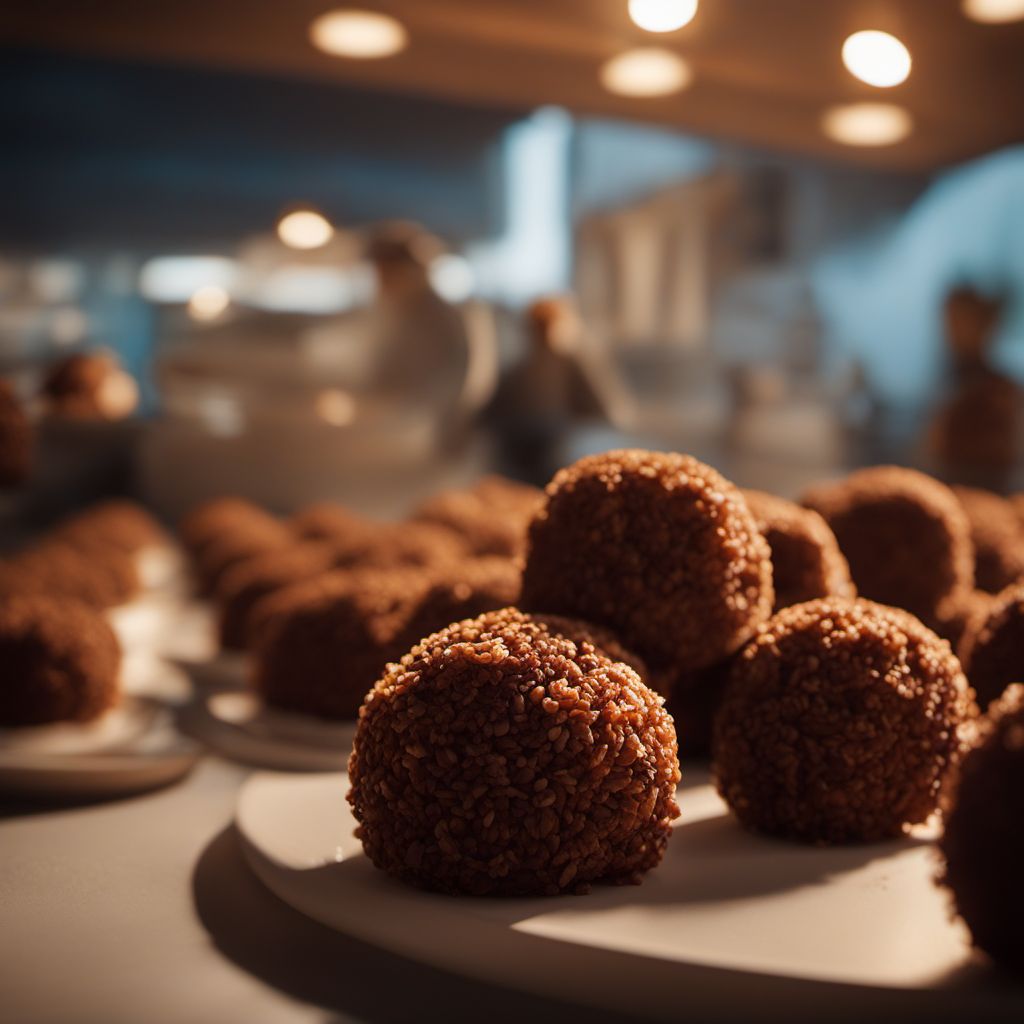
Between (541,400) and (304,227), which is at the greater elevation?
(304,227)

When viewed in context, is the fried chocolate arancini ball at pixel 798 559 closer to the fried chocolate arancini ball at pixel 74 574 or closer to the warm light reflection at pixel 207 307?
the fried chocolate arancini ball at pixel 74 574

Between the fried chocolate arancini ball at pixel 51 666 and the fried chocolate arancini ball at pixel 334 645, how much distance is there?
141mm

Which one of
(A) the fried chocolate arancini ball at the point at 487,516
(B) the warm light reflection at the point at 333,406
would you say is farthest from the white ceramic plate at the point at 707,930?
(B) the warm light reflection at the point at 333,406

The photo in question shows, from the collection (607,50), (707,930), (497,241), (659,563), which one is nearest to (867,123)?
(607,50)

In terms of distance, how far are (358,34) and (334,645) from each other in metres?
1.15

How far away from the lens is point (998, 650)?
0.88 meters

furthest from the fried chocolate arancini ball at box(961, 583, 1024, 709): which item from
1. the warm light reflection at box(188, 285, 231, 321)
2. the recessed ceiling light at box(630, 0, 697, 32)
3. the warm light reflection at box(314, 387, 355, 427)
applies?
the warm light reflection at box(188, 285, 231, 321)

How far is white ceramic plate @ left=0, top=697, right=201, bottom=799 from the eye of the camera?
2.99 ft

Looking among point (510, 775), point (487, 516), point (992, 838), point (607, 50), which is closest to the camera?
point (992, 838)

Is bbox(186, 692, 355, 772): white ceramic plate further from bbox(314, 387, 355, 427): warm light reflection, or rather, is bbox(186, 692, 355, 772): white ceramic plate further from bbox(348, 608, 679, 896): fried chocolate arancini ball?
bbox(314, 387, 355, 427): warm light reflection

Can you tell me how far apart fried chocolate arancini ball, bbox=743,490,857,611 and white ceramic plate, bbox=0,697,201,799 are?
494mm

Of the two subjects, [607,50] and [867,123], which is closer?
[607,50]

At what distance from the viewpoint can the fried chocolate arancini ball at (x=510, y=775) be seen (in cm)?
63

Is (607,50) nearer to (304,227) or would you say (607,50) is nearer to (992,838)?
(304,227)
